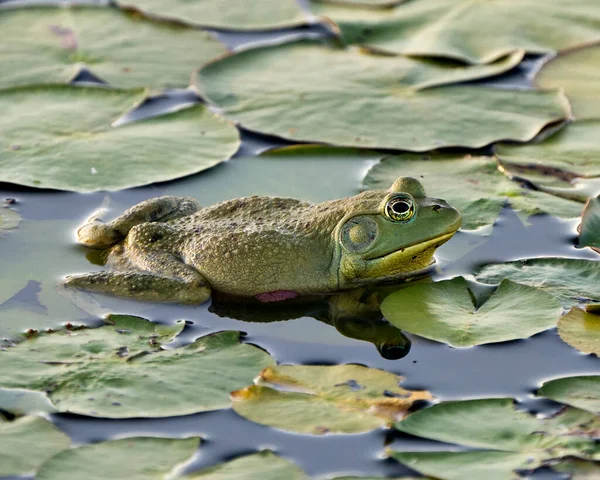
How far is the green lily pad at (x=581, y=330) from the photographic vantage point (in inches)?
201

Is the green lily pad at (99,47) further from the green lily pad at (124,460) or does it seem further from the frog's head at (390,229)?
the green lily pad at (124,460)

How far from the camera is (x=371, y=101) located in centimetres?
759

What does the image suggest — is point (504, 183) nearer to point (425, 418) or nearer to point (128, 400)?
point (425, 418)

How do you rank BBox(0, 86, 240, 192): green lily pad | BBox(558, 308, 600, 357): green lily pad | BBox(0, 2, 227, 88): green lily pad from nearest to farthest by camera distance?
BBox(558, 308, 600, 357): green lily pad, BBox(0, 86, 240, 192): green lily pad, BBox(0, 2, 227, 88): green lily pad

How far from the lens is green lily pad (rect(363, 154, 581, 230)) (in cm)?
642

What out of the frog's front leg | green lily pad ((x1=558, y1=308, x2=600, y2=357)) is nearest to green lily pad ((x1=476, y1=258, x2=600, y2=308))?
green lily pad ((x1=558, y1=308, x2=600, y2=357))

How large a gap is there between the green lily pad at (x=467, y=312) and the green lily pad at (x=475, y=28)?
127 inches

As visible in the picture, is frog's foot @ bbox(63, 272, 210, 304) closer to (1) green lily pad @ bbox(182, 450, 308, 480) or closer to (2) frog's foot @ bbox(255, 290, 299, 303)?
(2) frog's foot @ bbox(255, 290, 299, 303)

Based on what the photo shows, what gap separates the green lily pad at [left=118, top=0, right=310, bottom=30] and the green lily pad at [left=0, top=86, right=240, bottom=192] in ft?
4.93

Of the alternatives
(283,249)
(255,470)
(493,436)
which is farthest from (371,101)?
(255,470)

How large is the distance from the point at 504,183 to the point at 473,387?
7.23 ft

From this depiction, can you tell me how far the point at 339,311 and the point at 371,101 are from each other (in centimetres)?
240

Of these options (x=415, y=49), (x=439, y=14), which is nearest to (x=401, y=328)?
(x=415, y=49)

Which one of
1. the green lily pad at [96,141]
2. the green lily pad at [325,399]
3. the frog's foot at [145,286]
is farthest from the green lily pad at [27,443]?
the green lily pad at [96,141]
